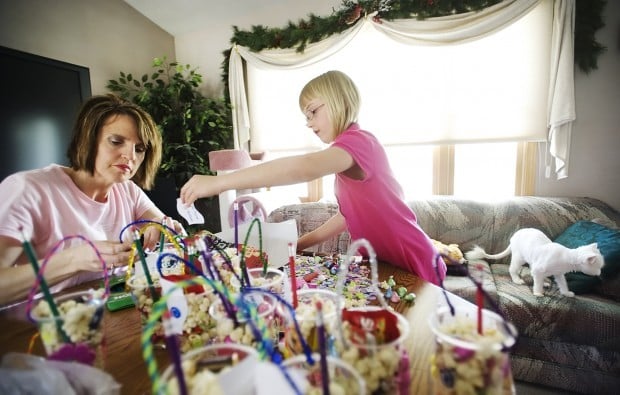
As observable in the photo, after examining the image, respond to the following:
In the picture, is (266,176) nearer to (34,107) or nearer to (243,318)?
(243,318)

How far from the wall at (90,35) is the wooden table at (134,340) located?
2831 mm

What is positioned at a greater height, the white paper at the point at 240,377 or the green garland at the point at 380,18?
the green garland at the point at 380,18

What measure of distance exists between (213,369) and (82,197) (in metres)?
1.22

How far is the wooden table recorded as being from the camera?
569 mm

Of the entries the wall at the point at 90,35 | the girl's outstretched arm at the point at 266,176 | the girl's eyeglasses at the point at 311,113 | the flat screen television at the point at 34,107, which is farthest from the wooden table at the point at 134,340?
the wall at the point at 90,35

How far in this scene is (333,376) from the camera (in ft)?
1.34

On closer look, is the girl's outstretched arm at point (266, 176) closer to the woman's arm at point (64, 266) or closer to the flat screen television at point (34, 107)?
the woman's arm at point (64, 266)

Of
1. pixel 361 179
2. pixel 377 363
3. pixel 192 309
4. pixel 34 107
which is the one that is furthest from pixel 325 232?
pixel 34 107

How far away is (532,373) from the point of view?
162 cm

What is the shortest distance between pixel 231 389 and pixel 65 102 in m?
3.21

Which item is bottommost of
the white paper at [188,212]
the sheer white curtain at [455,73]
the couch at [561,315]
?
the couch at [561,315]

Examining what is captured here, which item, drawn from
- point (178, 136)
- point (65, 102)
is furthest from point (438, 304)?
point (178, 136)

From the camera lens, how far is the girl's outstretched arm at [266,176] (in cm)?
98

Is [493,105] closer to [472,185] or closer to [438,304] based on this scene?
[472,185]
